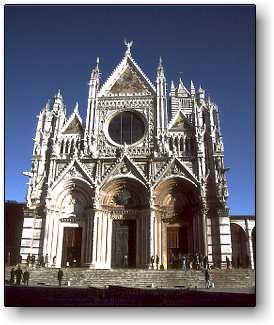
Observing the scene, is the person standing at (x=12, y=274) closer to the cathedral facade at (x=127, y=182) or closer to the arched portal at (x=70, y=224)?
the cathedral facade at (x=127, y=182)

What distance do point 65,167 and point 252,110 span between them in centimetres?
553

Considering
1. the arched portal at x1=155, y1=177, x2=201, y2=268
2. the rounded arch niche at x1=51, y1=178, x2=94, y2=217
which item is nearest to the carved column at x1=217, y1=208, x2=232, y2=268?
the arched portal at x1=155, y1=177, x2=201, y2=268

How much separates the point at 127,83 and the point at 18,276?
6.58 m

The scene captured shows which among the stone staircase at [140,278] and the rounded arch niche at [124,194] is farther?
the rounded arch niche at [124,194]

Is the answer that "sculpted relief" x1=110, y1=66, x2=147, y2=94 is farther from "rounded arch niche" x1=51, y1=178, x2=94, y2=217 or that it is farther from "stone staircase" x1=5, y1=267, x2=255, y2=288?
"stone staircase" x1=5, y1=267, x2=255, y2=288

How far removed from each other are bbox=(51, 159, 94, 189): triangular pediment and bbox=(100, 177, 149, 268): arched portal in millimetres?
600

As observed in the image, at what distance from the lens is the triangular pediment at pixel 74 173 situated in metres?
10.4

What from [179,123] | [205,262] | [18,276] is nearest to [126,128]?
[179,123]

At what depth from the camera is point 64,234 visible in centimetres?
1006

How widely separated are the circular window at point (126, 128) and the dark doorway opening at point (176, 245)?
261 centimetres

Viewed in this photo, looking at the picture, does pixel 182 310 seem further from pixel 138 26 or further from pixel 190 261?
pixel 138 26

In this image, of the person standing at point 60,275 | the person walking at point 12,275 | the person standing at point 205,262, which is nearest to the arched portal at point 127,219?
the person standing at point 205,262

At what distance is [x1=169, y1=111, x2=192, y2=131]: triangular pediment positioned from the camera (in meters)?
10.7

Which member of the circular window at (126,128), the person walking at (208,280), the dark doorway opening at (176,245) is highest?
the circular window at (126,128)
